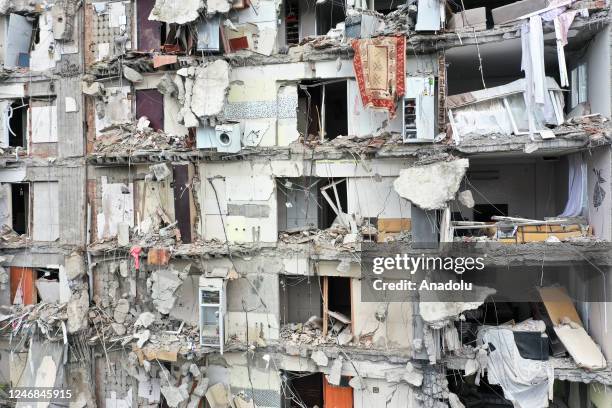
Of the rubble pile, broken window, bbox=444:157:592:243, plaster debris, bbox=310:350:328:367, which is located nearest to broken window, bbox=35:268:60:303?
the rubble pile

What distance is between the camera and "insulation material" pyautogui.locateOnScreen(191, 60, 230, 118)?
547 inches

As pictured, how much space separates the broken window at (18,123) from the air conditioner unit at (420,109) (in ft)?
49.8

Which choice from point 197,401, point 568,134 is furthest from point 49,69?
point 568,134

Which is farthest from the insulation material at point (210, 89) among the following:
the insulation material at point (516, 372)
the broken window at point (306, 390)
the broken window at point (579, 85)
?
the insulation material at point (516, 372)

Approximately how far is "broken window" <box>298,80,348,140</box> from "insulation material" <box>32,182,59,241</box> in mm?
10160

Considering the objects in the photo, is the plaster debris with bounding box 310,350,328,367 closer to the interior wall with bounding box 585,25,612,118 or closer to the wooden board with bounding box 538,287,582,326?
the wooden board with bounding box 538,287,582,326

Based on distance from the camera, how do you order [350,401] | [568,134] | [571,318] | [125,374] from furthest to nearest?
[125,374], [350,401], [571,318], [568,134]

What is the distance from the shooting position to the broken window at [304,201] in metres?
15.3

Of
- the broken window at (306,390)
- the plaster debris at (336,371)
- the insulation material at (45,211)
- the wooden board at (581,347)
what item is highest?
the insulation material at (45,211)

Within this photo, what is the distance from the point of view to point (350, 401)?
1438cm

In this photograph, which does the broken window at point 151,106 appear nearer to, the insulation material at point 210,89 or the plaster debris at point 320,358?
the insulation material at point 210,89

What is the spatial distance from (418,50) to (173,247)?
34.7ft

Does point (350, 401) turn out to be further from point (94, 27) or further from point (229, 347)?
point (94, 27)

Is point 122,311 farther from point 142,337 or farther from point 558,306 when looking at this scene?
point 558,306
